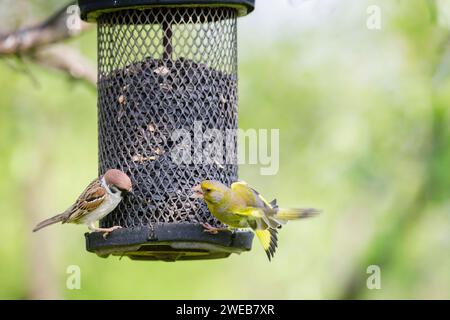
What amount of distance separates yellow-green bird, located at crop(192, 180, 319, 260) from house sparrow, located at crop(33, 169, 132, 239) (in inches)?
20.0

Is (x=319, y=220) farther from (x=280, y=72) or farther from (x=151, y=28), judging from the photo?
(x=151, y=28)

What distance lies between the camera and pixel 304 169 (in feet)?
45.7

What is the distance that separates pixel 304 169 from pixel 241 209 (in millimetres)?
6083

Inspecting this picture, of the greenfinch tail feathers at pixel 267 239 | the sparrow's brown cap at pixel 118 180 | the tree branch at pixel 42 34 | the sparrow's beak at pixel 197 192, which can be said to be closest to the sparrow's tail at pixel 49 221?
the sparrow's brown cap at pixel 118 180

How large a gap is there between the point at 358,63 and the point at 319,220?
196 cm

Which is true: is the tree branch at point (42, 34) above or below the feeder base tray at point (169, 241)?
above

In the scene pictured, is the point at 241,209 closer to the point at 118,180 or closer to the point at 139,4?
the point at 118,180

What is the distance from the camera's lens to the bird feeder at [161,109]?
808 cm

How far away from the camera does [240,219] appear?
26.1 ft

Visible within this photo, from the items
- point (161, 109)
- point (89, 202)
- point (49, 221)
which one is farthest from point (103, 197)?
point (161, 109)

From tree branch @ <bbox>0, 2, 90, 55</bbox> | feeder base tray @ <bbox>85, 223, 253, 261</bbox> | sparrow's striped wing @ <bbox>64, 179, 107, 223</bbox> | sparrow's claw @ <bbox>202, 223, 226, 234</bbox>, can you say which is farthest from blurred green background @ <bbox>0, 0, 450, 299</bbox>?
sparrow's claw @ <bbox>202, 223, 226, 234</bbox>

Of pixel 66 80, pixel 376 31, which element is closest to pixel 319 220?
pixel 376 31

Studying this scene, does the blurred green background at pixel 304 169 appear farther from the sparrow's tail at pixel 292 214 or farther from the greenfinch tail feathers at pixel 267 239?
the sparrow's tail at pixel 292 214

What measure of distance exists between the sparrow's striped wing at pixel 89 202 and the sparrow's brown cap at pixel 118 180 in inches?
3.6
